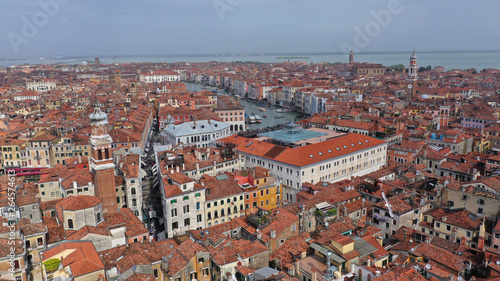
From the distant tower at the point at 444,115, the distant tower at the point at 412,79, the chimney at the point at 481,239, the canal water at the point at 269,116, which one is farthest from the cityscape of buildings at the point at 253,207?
the distant tower at the point at 412,79

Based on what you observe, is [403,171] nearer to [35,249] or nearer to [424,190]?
[424,190]

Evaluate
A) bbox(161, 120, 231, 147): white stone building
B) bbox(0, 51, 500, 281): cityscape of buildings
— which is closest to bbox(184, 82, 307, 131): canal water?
bbox(161, 120, 231, 147): white stone building

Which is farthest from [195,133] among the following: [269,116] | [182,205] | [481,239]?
[269,116]

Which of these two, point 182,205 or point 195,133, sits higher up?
point 195,133

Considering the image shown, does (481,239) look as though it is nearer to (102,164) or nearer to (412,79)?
(102,164)

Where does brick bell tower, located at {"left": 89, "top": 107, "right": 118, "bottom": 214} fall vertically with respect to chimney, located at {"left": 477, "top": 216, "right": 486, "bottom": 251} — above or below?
above

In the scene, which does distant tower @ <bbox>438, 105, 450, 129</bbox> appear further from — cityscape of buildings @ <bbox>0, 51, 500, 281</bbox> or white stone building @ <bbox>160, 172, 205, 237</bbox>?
white stone building @ <bbox>160, 172, 205, 237</bbox>

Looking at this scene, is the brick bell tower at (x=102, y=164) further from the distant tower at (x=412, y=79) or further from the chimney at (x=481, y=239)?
the distant tower at (x=412, y=79)

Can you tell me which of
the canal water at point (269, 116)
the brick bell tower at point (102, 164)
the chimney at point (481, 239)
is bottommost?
the canal water at point (269, 116)

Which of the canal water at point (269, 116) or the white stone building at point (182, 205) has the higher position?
the white stone building at point (182, 205)
